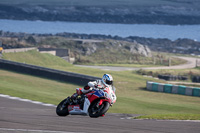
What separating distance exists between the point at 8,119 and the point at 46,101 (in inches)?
432

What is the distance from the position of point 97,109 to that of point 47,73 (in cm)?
2515

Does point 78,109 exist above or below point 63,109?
above

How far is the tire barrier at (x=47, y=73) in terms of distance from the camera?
35.1 meters

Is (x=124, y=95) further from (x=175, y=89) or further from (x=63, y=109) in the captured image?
(x=63, y=109)

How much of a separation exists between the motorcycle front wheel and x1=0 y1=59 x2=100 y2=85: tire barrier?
21.2m

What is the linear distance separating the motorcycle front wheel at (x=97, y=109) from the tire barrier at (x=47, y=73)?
21200 mm

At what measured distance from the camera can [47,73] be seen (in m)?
37.3

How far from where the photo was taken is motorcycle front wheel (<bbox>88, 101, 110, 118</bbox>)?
12.5 meters

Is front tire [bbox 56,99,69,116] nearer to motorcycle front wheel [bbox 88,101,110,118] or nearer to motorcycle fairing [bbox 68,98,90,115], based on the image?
motorcycle fairing [bbox 68,98,90,115]

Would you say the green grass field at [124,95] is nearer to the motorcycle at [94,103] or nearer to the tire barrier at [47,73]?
the tire barrier at [47,73]

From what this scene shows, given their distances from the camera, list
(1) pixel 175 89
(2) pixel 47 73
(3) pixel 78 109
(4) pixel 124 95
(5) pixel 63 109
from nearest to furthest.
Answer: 1. (3) pixel 78 109
2. (5) pixel 63 109
3. (4) pixel 124 95
4. (1) pixel 175 89
5. (2) pixel 47 73

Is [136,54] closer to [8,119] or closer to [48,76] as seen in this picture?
[48,76]

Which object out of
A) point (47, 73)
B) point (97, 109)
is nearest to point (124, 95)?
point (47, 73)

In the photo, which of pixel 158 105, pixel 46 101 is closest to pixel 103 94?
pixel 46 101
